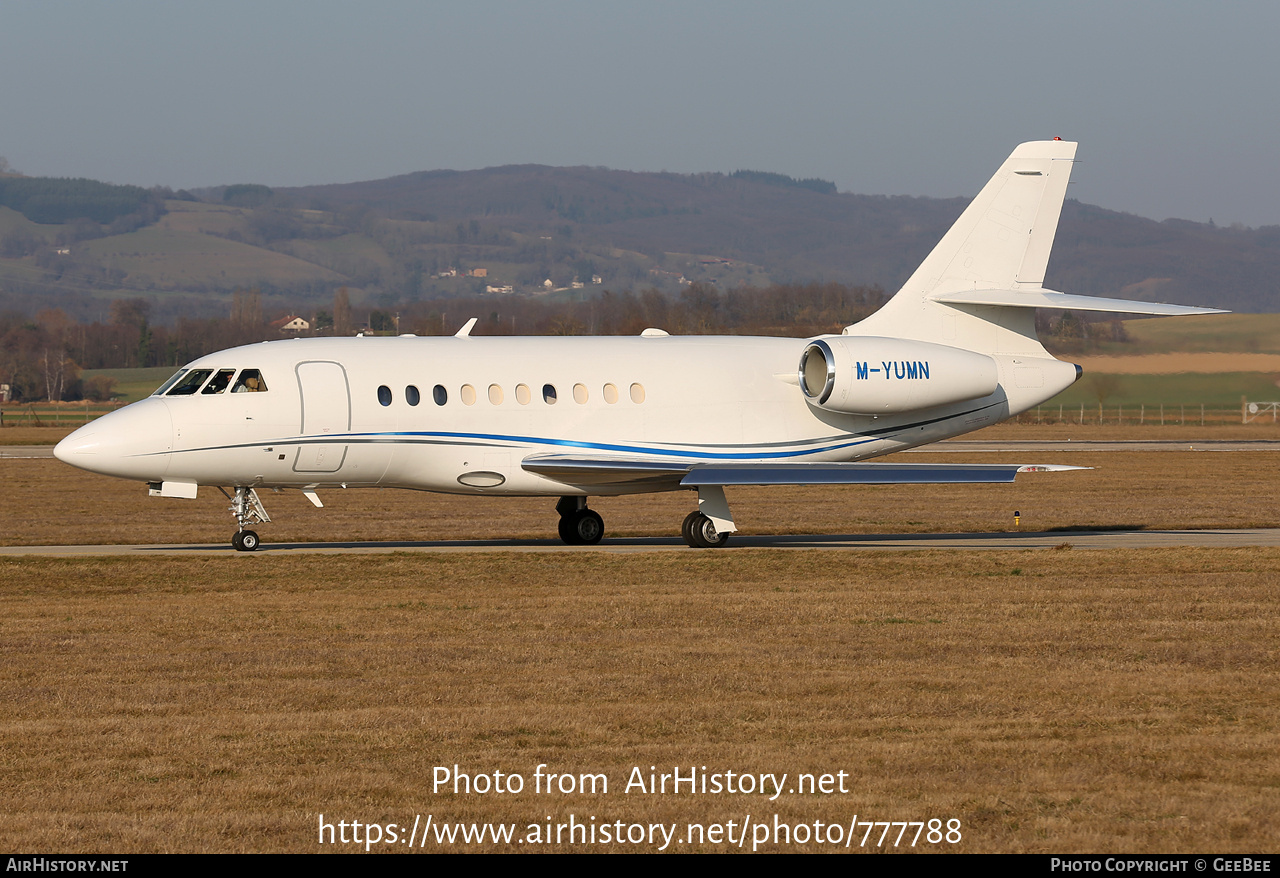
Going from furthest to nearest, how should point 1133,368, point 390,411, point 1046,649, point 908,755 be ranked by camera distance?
point 1133,368, point 390,411, point 1046,649, point 908,755

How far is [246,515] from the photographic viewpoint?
22.7 meters

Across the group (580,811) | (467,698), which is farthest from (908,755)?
(467,698)

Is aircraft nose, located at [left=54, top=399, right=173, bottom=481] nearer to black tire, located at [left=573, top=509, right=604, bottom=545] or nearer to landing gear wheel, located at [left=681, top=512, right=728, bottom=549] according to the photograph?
black tire, located at [left=573, top=509, right=604, bottom=545]

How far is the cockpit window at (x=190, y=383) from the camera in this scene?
21.5 m

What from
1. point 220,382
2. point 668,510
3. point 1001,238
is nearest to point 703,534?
point 1001,238

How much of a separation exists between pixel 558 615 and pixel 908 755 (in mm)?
6855

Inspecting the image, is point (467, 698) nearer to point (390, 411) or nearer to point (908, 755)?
point (908, 755)

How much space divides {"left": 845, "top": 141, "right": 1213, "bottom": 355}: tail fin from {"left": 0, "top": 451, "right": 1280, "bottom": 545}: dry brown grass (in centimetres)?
441

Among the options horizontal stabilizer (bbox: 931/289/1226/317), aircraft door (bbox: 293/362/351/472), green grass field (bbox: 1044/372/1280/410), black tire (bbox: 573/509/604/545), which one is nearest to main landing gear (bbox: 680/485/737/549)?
black tire (bbox: 573/509/604/545)

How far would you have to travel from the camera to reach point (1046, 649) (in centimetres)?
1303

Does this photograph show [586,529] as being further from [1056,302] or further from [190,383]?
[1056,302]

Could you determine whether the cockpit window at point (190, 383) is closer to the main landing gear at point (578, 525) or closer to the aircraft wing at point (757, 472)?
the aircraft wing at point (757, 472)

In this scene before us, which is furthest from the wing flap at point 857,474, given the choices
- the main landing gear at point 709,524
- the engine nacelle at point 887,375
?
the engine nacelle at point 887,375

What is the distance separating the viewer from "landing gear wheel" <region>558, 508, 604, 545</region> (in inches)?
974
